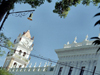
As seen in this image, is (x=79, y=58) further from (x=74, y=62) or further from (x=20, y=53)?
(x=20, y=53)

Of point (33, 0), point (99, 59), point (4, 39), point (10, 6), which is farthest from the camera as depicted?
point (99, 59)

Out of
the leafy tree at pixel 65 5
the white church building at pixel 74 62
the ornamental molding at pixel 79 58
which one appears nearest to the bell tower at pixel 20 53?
the white church building at pixel 74 62

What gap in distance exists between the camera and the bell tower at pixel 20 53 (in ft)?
165

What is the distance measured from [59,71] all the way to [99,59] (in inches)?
288

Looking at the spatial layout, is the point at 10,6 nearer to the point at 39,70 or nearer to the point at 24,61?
the point at 39,70

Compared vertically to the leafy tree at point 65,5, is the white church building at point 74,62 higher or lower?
lower

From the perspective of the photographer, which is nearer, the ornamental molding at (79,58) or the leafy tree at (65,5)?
the leafy tree at (65,5)

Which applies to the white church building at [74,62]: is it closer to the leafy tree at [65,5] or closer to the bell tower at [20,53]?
the leafy tree at [65,5]

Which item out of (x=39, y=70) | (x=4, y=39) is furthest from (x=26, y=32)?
(x=4, y=39)

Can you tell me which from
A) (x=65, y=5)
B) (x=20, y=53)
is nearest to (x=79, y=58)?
(x=65, y=5)

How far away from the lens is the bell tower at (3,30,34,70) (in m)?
50.3

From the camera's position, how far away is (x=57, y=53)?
111ft

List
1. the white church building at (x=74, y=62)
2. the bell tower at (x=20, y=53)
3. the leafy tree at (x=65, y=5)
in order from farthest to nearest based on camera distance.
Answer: the bell tower at (x=20, y=53)
the white church building at (x=74, y=62)
the leafy tree at (x=65, y=5)

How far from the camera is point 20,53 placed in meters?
52.0
